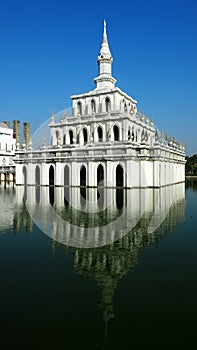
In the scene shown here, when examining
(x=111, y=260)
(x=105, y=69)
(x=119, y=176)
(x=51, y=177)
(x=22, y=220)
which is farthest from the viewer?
(x=105, y=69)

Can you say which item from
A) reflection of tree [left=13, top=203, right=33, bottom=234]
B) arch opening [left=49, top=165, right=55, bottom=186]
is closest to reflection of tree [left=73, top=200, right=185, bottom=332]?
reflection of tree [left=13, top=203, right=33, bottom=234]

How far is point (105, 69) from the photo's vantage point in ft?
197

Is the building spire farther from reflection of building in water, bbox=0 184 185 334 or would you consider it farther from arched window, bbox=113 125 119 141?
reflection of building in water, bbox=0 184 185 334

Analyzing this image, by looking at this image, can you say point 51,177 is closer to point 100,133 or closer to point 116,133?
point 100,133

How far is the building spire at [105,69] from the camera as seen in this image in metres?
58.9

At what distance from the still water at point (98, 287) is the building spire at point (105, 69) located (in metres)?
47.2

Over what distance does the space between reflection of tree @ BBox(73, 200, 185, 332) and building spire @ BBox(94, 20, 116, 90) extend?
47685 mm

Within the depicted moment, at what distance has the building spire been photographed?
2318 inches

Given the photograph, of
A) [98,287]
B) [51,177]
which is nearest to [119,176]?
[51,177]

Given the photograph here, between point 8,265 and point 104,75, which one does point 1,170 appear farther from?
point 8,265

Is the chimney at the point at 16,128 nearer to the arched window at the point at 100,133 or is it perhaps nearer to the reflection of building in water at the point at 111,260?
the arched window at the point at 100,133

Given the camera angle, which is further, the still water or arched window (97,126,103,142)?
arched window (97,126,103,142)

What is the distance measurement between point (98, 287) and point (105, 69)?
57.2 m

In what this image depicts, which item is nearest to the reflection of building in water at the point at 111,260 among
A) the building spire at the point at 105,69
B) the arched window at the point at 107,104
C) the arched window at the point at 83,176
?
the arched window at the point at 83,176
